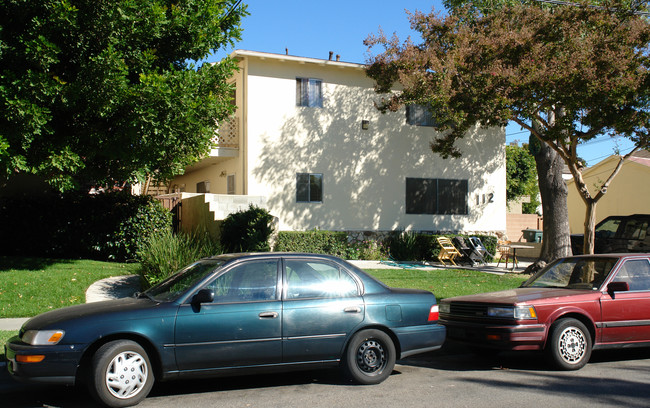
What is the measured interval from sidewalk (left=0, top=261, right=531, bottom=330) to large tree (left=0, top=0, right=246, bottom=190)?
2217 mm

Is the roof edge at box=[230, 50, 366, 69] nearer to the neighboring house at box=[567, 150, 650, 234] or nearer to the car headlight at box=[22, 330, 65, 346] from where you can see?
the car headlight at box=[22, 330, 65, 346]

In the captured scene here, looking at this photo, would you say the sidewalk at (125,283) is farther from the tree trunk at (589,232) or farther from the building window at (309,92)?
the building window at (309,92)

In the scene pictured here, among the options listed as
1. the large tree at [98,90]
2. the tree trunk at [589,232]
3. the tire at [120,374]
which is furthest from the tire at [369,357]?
the tree trunk at [589,232]

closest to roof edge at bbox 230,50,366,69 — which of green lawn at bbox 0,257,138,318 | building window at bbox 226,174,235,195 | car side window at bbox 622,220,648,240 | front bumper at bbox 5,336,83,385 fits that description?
building window at bbox 226,174,235,195

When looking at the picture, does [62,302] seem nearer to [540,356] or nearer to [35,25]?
[35,25]

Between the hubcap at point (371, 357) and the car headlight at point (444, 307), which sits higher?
the car headlight at point (444, 307)

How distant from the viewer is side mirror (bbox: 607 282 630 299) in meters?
7.52

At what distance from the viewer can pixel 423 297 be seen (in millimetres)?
6930

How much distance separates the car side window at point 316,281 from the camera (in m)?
6.41

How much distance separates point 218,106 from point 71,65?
3.05 meters

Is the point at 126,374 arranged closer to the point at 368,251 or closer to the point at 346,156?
the point at 368,251

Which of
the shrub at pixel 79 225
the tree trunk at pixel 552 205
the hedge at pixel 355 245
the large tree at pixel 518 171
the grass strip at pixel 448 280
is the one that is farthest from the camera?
the large tree at pixel 518 171

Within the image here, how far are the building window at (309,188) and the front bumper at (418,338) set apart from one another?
41.9 ft

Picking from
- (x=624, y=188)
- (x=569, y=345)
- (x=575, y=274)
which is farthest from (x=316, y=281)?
(x=624, y=188)
